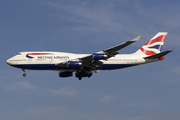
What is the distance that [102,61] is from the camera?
5925 centimetres

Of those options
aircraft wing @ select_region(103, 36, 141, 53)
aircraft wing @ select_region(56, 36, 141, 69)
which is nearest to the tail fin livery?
aircraft wing @ select_region(56, 36, 141, 69)

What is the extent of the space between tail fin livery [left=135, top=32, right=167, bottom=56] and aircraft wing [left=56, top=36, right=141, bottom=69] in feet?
38.8

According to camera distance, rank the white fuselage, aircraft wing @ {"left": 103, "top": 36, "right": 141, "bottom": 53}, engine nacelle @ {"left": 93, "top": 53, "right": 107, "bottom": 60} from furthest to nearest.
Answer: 1. the white fuselage
2. engine nacelle @ {"left": 93, "top": 53, "right": 107, "bottom": 60}
3. aircraft wing @ {"left": 103, "top": 36, "right": 141, "bottom": 53}

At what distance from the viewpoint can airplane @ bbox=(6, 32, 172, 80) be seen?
181 ft

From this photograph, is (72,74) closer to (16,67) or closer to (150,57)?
(16,67)

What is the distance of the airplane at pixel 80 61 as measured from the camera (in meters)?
A: 55.2

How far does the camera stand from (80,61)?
56094mm

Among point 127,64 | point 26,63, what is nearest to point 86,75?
point 127,64

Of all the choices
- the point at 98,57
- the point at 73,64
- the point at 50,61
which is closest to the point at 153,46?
the point at 98,57

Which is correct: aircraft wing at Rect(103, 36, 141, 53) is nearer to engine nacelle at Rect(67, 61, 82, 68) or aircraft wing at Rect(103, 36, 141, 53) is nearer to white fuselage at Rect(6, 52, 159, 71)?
engine nacelle at Rect(67, 61, 82, 68)

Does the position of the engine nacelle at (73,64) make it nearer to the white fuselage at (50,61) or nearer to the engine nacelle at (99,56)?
the white fuselage at (50,61)

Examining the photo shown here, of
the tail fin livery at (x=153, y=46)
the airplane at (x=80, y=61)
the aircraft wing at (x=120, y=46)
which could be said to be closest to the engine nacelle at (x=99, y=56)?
the airplane at (x=80, y=61)

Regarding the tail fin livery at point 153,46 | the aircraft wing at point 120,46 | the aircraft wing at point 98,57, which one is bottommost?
the aircraft wing at point 98,57

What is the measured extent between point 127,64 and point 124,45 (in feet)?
37.4
